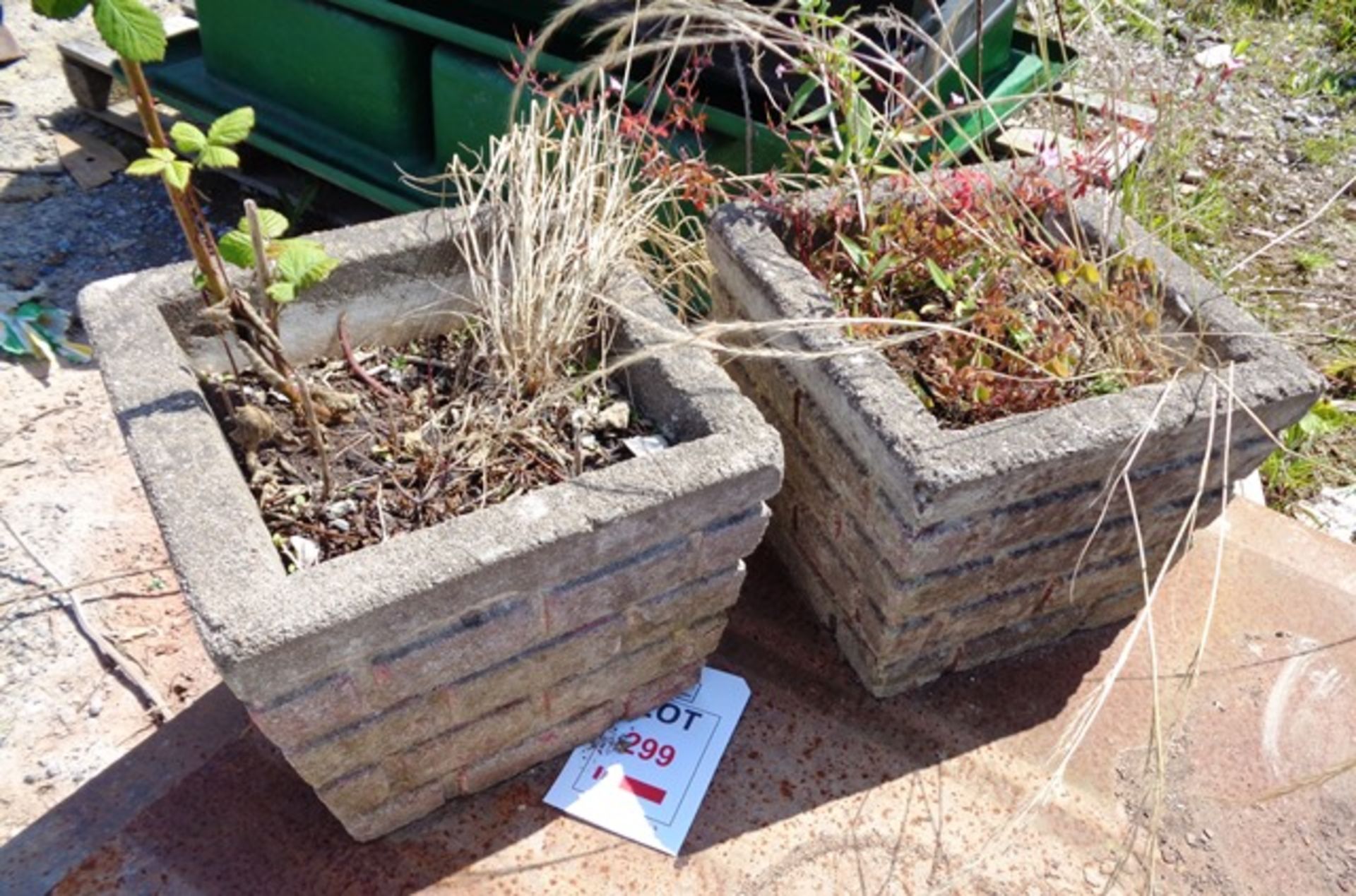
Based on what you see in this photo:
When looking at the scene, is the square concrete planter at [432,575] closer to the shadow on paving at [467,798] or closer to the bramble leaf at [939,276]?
the shadow on paving at [467,798]

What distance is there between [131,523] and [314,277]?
1.13 m

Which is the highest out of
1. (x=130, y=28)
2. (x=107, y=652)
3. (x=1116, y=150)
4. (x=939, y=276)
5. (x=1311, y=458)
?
(x=130, y=28)

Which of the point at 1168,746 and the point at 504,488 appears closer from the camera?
the point at 504,488

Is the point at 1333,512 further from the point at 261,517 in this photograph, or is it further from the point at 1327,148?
the point at 261,517

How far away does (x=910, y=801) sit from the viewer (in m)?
1.85

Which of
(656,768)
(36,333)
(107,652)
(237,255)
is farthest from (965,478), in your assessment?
(36,333)

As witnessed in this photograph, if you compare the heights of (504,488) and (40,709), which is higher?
(504,488)

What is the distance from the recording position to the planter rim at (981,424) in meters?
1.54

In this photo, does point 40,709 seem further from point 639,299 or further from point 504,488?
point 639,299

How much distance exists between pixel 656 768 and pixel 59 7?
1452 mm

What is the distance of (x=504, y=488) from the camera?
1.68 metres

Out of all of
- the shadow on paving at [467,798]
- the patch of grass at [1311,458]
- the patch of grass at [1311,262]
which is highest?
the patch of grass at [1311,262]

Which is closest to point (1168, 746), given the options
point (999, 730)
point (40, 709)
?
point (999, 730)

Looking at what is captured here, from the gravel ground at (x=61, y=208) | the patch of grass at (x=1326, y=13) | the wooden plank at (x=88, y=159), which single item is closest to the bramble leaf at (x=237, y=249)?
the gravel ground at (x=61, y=208)
